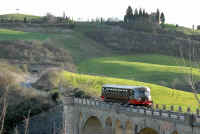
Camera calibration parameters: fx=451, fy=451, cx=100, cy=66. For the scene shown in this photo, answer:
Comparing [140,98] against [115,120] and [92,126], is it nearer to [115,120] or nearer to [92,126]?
[115,120]

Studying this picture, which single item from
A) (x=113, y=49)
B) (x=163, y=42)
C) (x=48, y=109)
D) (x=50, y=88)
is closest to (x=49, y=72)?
(x=50, y=88)

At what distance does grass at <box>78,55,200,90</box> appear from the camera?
329ft

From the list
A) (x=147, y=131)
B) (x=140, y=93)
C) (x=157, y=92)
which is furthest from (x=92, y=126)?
(x=157, y=92)

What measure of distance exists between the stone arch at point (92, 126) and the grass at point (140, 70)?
35.0 metres

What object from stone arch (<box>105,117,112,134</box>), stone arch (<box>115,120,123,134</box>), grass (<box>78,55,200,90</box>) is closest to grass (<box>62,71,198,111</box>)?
grass (<box>78,55,200,90</box>)

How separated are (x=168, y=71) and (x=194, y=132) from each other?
7121 cm

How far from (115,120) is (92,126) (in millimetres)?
9895

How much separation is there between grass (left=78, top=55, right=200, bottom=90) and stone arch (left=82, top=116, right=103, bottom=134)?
1379 inches

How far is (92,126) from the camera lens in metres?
62.0

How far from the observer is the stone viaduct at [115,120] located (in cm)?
3744

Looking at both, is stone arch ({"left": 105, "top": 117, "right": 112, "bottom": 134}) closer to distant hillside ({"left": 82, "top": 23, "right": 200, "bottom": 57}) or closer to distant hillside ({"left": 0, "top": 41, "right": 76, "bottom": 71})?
distant hillside ({"left": 0, "top": 41, "right": 76, "bottom": 71})

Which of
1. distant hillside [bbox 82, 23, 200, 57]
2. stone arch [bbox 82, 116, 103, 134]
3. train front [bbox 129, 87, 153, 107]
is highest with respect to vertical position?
distant hillside [bbox 82, 23, 200, 57]

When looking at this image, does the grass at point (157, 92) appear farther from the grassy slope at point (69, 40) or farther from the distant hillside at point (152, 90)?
the grassy slope at point (69, 40)

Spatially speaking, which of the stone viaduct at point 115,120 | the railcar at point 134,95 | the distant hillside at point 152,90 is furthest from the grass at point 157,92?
the railcar at point 134,95
